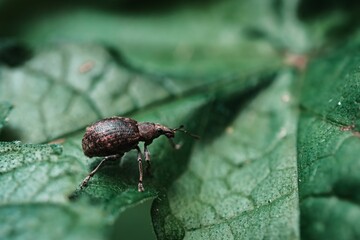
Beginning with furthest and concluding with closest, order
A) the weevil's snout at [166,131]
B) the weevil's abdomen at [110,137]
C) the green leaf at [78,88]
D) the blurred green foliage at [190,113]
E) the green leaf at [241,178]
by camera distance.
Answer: the green leaf at [78,88] → the weevil's snout at [166,131] → the weevil's abdomen at [110,137] → the green leaf at [241,178] → the blurred green foliage at [190,113]

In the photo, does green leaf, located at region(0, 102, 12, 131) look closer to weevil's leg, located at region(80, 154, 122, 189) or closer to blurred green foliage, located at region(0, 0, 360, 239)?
blurred green foliage, located at region(0, 0, 360, 239)

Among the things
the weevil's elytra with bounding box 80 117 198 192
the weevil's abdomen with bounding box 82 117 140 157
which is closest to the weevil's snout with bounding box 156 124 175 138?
the weevil's elytra with bounding box 80 117 198 192

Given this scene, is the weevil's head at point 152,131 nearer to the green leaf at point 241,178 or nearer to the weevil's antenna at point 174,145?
the weevil's antenna at point 174,145

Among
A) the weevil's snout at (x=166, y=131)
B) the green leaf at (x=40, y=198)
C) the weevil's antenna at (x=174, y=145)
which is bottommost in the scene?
the weevil's antenna at (x=174, y=145)

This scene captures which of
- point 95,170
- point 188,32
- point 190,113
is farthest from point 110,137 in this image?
point 188,32

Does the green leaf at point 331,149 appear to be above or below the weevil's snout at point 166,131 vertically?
above

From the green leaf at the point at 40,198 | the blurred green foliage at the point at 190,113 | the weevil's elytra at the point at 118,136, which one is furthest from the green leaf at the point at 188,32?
→ the green leaf at the point at 40,198

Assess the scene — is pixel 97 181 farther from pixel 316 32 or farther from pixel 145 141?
pixel 316 32

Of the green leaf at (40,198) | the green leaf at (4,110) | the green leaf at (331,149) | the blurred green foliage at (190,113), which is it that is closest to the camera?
the green leaf at (40,198)
